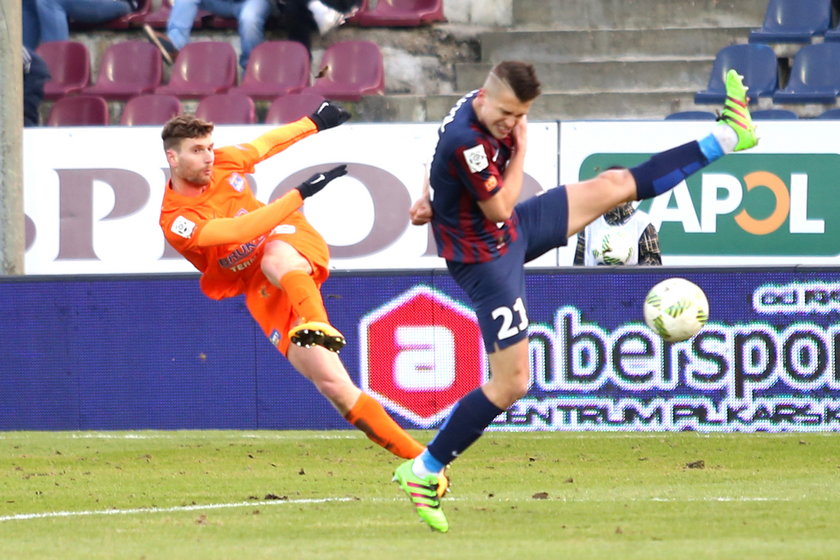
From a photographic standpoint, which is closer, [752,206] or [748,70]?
[752,206]

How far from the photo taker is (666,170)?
6395mm

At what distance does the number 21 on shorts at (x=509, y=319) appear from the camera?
6.19 meters

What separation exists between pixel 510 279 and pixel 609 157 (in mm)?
6927

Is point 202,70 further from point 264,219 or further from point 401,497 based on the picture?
point 401,497

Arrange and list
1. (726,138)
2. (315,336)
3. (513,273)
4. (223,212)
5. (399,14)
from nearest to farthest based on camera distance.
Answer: (513,273) < (726,138) < (315,336) < (223,212) < (399,14)

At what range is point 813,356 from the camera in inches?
397

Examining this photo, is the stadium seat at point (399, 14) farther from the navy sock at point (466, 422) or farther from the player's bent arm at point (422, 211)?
the navy sock at point (466, 422)

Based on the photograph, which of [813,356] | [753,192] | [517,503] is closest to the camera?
[517,503]

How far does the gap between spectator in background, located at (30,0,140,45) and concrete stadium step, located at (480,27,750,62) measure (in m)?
4.17

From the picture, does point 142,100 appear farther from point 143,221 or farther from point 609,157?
point 609,157

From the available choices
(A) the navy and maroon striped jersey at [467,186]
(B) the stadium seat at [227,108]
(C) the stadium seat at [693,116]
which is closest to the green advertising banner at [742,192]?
(C) the stadium seat at [693,116]

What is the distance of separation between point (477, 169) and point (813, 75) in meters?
9.60

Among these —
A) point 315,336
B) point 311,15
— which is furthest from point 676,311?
point 311,15

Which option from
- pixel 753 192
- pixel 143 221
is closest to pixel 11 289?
pixel 143 221
